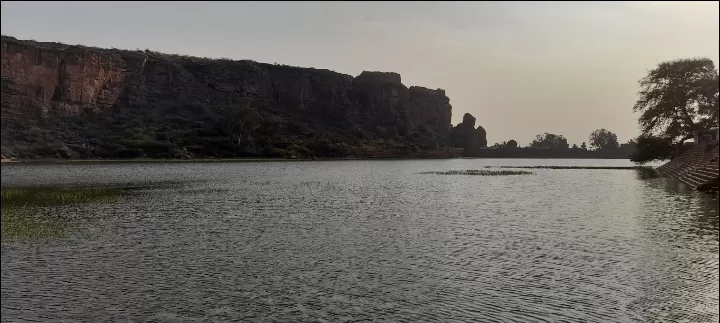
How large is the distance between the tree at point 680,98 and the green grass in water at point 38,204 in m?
88.9

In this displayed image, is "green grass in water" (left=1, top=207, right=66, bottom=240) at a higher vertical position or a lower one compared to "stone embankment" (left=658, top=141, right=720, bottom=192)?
lower

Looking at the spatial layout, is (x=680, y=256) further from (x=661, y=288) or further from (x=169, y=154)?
(x=169, y=154)

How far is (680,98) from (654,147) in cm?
970

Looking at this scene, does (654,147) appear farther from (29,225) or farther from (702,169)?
(29,225)

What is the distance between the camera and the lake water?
13.9 metres

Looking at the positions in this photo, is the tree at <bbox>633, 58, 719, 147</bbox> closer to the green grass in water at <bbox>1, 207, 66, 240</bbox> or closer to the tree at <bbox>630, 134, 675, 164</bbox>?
the tree at <bbox>630, 134, 675, 164</bbox>

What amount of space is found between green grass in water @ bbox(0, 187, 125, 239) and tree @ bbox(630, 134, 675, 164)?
88.9 m

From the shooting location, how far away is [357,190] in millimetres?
53719

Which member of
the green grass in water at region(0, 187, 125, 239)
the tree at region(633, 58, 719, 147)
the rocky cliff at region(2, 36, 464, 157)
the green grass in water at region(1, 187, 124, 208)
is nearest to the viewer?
the green grass in water at region(0, 187, 125, 239)

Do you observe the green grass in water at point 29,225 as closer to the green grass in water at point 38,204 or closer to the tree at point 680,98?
the green grass in water at point 38,204

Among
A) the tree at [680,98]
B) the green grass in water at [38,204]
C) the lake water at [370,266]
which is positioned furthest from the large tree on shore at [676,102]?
the green grass in water at [38,204]

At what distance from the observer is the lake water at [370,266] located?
13.9 m

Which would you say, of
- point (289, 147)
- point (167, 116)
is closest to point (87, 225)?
point (289, 147)

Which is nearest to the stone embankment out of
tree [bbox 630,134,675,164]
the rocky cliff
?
tree [bbox 630,134,675,164]
